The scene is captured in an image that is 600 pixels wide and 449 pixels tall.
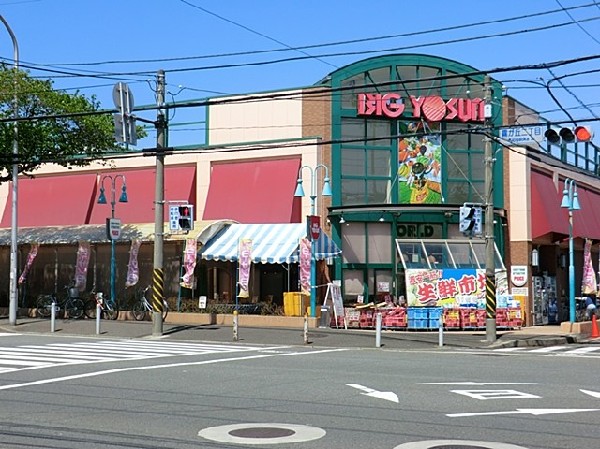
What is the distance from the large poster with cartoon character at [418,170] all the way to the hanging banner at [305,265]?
526 cm

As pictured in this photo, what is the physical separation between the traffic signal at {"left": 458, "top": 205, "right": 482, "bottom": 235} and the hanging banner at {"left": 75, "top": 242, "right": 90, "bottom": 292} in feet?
51.4

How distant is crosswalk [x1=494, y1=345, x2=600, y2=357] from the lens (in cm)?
2291

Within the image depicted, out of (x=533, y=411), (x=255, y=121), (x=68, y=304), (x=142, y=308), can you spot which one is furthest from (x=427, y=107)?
(x=533, y=411)

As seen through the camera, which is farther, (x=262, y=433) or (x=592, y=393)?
(x=592, y=393)

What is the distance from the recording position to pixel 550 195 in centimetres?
3662

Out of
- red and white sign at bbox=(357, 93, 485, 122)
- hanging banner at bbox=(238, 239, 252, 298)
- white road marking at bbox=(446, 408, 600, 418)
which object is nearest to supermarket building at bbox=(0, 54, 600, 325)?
red and white sign at bbox=(357, 93, 485, 122)

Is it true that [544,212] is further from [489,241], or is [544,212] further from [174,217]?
[174,217]

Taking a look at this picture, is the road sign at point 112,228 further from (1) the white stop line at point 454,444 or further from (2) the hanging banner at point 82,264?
(1) the white stop line at point 454,444

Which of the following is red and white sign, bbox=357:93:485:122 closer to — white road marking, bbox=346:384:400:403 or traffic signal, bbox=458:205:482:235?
traffic signal, bbox=458:205:482:235

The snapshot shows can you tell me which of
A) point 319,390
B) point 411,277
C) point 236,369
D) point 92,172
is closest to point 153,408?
point 319,390

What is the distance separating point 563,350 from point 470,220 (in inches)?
197

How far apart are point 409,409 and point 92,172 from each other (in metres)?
29.3

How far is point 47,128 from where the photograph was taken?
3139 cm

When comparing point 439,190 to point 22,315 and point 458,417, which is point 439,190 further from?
point 458,417
